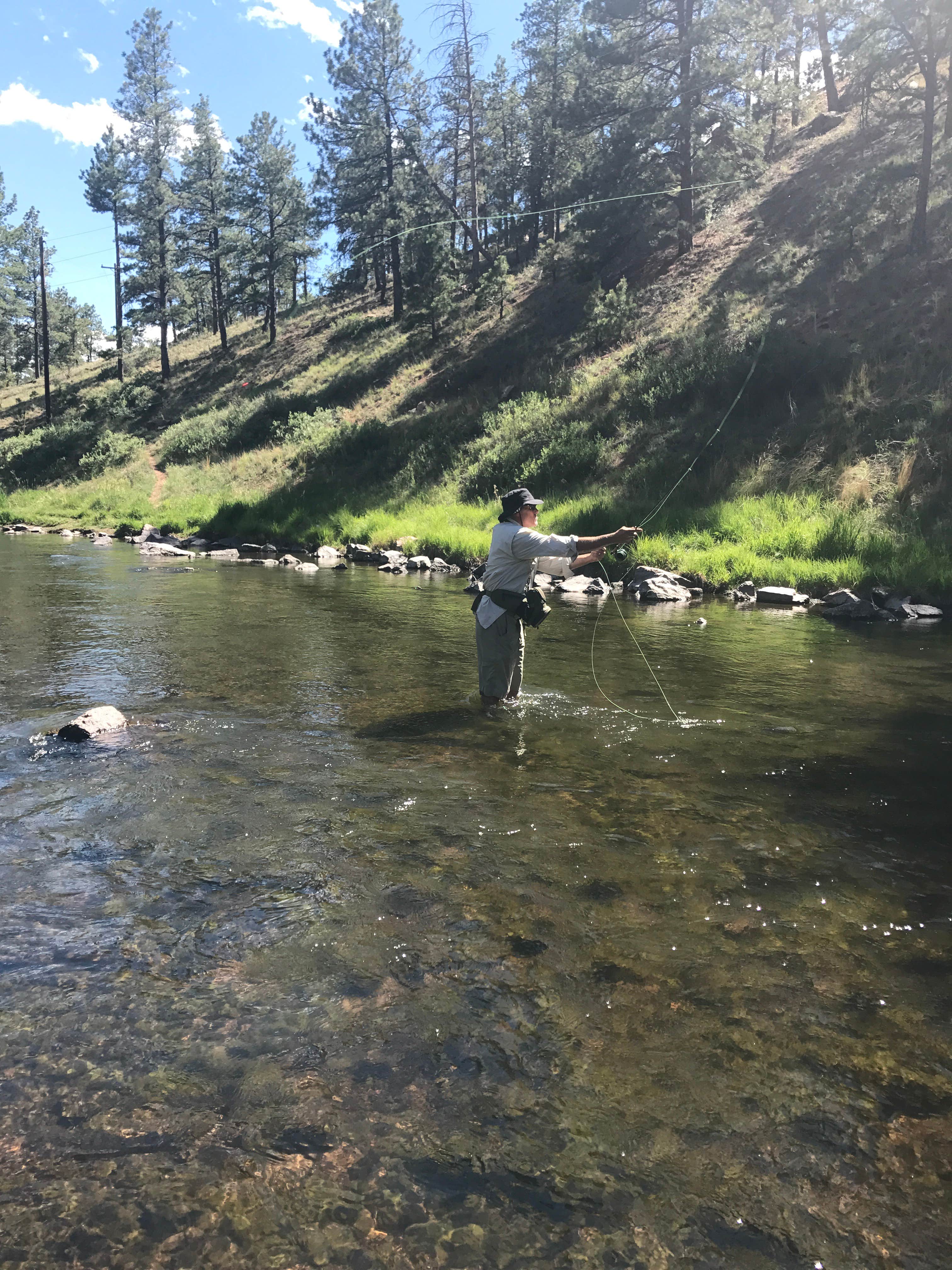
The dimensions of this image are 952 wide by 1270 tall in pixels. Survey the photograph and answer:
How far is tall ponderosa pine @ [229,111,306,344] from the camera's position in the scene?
173 feet

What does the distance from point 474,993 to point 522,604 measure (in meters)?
4.72

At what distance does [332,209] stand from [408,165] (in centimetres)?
648

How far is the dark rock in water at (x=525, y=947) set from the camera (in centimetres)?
386

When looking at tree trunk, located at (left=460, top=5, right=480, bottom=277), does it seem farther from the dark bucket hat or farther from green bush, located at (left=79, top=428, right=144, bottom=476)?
the dark bucket hat

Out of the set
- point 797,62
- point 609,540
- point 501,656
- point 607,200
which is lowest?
point 501,656

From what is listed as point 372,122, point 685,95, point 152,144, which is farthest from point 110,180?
point 685,95

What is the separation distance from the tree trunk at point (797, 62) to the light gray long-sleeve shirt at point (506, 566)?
39.9 m

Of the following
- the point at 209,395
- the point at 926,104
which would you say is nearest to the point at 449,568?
the point at 926,104

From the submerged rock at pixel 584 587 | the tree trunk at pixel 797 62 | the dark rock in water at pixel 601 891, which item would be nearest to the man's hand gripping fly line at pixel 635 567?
the submerged rock at pixel 584 587

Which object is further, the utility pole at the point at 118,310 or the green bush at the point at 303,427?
the utility pole at the point at 118,310

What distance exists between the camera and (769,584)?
16844 millimetres

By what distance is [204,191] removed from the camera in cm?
5719

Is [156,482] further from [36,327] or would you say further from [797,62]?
[797,62]

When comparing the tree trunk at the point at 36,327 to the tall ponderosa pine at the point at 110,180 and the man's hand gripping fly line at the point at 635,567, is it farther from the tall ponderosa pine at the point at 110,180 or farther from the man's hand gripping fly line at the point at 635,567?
the man's hand gripping fly line at the point at 635,567
